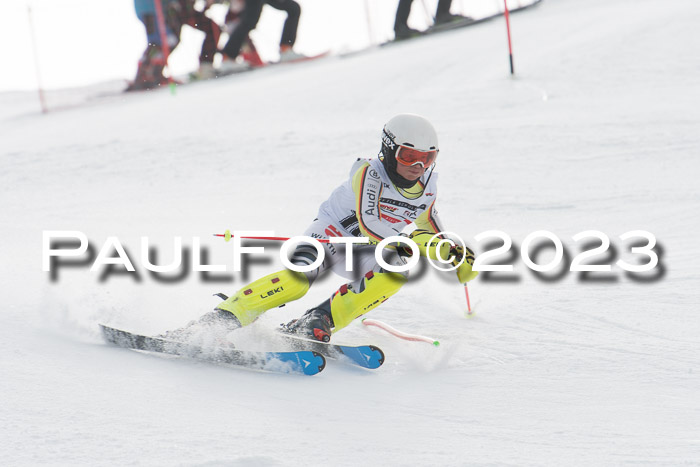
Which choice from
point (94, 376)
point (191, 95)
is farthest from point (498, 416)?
point (191, 95)

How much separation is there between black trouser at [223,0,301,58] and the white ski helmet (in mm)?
10580

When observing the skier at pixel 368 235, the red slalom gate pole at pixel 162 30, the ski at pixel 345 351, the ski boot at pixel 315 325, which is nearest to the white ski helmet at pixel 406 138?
the skier at pixel 368 235

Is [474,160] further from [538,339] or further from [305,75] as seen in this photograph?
[305,75]

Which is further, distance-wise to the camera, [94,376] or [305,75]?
[305,75]

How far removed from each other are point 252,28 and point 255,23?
11 cm

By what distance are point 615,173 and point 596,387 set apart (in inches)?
167

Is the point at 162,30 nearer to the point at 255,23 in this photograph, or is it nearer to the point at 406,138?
the point at 255,23

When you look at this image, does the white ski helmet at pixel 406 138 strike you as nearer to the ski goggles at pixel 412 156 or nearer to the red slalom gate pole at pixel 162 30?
the ski goggles at pixel 412 156

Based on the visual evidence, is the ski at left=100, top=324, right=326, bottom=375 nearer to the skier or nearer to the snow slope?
the snow slope

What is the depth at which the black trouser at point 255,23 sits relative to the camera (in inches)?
552

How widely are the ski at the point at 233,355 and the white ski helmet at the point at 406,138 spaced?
1095 mm

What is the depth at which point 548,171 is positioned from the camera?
7.64m

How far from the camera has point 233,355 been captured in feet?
12.6

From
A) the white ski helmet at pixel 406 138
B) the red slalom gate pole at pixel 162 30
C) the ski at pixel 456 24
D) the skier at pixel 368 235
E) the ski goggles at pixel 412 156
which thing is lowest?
the skier at pixel 368 235
